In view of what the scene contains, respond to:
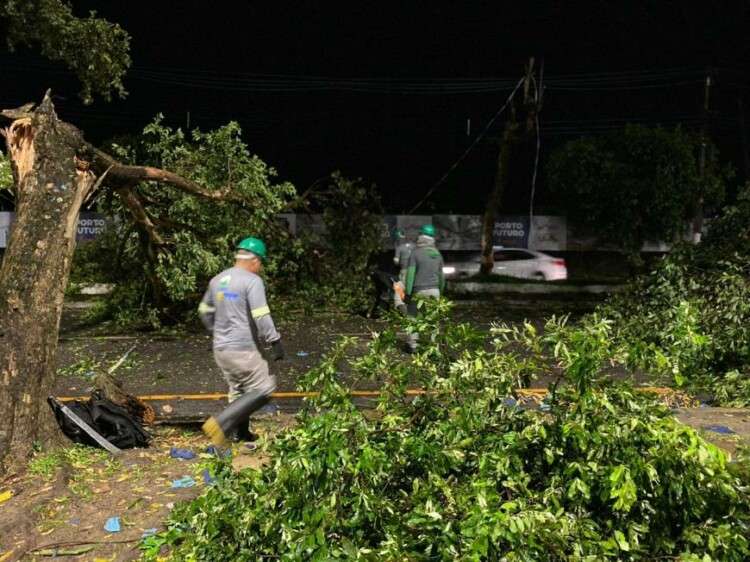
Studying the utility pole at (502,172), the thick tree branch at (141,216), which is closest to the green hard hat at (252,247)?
the thick tree branch at (141,216)

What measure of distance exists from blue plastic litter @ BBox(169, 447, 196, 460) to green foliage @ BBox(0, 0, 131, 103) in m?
7.12

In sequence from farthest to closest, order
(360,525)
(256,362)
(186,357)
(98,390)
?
1. (186,357)
2. (98,390)
3. (256,362)
4. (360,525)

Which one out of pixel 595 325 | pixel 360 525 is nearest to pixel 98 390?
pixel 360 525

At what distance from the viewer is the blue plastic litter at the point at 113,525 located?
3.90 m

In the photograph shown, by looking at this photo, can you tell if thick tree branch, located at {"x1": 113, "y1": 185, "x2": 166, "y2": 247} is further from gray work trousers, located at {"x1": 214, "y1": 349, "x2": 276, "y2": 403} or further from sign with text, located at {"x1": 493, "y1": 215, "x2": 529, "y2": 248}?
sign with text, located at {"x1": 493, "y1": 215, "x2": 529, "y2": 248}

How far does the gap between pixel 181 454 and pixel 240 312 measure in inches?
42.6

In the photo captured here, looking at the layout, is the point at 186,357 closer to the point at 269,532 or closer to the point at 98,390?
the point at 98,390

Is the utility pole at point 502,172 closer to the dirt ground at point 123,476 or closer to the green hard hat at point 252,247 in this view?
the dirt ground at point 123,476

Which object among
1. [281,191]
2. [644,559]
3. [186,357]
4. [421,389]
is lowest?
[186,357]

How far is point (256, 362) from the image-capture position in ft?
17.3

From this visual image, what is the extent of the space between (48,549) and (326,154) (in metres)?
27.7

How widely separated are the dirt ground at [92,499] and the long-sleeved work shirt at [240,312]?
0.82 metres

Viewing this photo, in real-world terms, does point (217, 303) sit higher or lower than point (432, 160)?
lower

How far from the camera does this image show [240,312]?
206 inches
